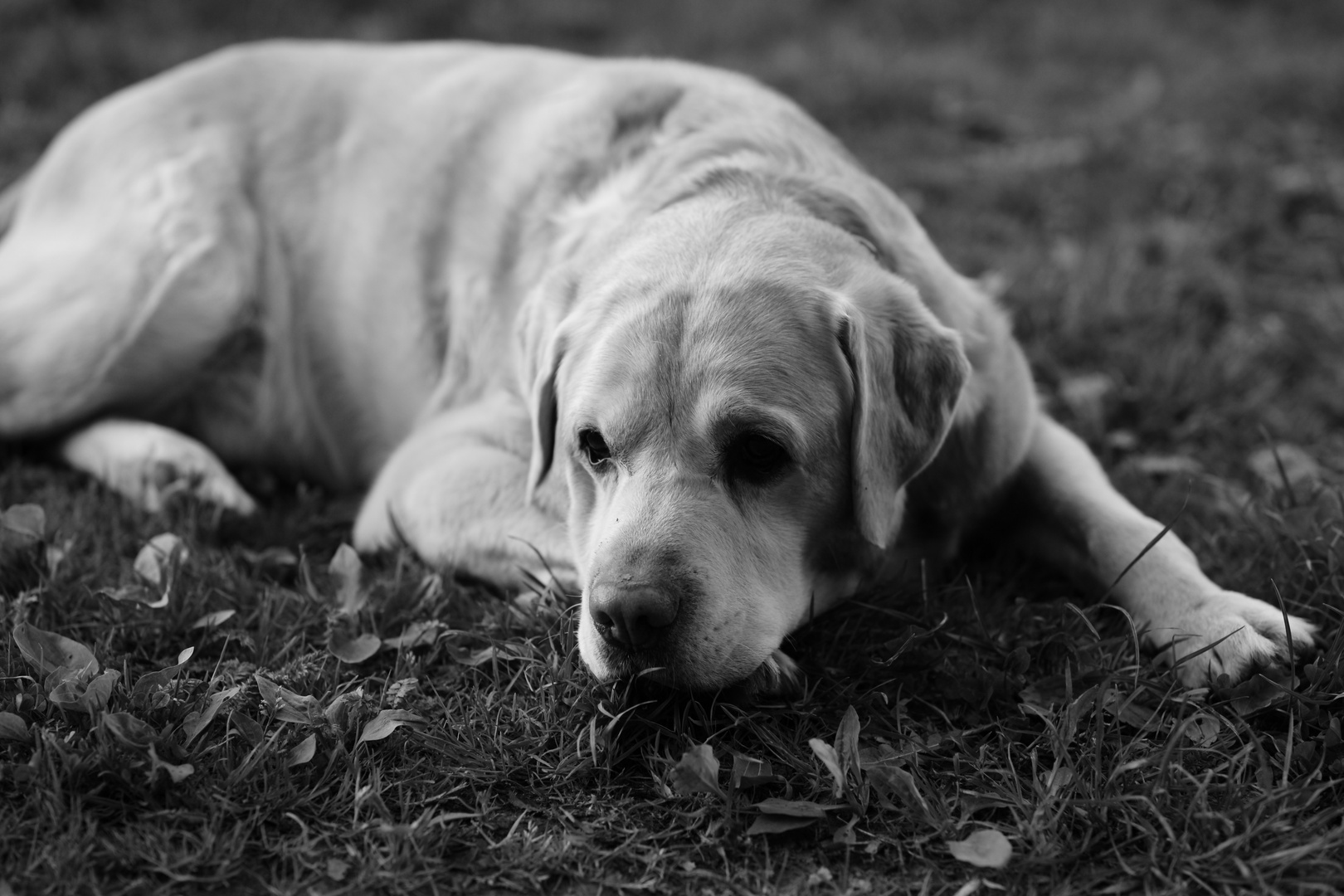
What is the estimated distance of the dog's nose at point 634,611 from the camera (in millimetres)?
2666

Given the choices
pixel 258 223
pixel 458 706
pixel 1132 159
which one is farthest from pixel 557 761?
pixel 1132 159

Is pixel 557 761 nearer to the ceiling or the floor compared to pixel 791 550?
nearer to the floor

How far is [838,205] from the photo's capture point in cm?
340

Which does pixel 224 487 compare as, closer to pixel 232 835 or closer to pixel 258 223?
pixel 258 223

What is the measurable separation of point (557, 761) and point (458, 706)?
295mm

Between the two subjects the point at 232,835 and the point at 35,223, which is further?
the point at 35,223

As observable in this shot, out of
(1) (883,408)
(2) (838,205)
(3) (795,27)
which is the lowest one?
(3) (795,27)

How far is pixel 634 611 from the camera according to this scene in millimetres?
2668

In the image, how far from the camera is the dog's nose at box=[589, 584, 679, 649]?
2.67 m

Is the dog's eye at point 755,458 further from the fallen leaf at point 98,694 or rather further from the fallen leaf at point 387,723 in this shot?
the fallen leaf at point 98,694

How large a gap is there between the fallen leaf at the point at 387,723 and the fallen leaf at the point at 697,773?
0.60 metres

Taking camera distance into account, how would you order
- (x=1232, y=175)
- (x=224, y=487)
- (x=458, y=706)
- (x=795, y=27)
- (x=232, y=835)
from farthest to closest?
(x=795, y=27), (x=1232, y=175), (x=224, y=487), (x=458, y=706), (x=232, y=835)

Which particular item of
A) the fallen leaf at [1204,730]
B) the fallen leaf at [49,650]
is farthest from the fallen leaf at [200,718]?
the fallen leaf at [1204,730]

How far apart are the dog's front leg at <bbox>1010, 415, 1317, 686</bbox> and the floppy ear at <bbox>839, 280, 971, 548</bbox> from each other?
2.26 ft
